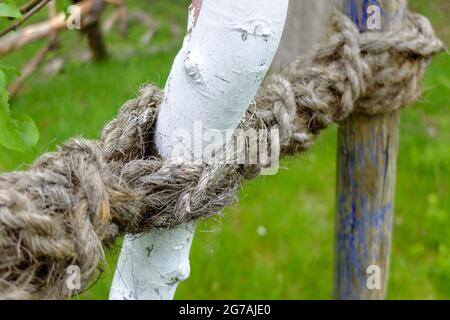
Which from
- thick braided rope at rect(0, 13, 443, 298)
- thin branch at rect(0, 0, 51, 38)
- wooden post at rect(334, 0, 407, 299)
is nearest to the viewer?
thick braided rope at rect(0, 13, 443, 298)

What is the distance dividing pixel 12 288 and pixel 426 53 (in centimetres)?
84

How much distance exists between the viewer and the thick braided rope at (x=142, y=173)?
0.62m

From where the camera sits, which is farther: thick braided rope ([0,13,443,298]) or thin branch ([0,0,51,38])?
thin branch ([0,0,51,38])

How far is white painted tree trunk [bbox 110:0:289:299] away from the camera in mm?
660

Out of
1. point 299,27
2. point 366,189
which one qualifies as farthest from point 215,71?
point 299,27

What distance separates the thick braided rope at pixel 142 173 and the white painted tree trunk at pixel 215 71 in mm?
46

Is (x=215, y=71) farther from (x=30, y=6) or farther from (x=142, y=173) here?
(x=30, y=6)

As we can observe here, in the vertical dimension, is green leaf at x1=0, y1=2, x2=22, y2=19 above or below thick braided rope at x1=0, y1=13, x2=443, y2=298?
above

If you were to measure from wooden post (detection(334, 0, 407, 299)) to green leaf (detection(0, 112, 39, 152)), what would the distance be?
0.63 metres

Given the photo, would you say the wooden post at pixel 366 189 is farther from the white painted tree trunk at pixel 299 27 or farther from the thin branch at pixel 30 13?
the white painted tree trunk at pixel 299 27

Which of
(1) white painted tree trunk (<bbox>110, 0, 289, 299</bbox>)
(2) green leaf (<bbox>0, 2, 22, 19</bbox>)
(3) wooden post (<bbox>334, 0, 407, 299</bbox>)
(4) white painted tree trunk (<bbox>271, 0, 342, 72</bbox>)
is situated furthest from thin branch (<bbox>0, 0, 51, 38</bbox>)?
(4) white painted tree trunk (<bbox>271, 0, 342, 72</bbox>)

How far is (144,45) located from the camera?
384 cm

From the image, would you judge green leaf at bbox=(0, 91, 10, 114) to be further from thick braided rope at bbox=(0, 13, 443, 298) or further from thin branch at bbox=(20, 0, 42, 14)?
thin branch at bbox=(20, 0, 42, 14)

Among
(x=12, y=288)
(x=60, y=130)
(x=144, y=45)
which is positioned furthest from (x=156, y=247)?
(x=144, y=45)
